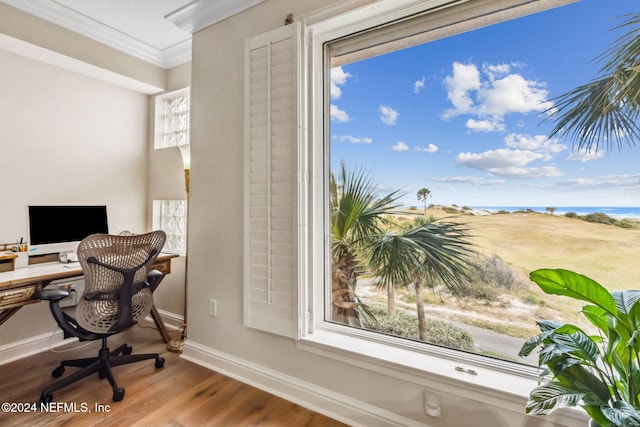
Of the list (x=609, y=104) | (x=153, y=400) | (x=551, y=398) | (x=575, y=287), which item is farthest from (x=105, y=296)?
(x=609, y=104)

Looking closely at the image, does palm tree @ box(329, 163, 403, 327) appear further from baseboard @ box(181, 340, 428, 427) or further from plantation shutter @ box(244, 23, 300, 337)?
baseboard @ box(181, 340, 428, 427)

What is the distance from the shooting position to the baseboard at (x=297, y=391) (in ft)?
5.29

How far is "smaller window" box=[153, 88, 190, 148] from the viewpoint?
3.25 meters

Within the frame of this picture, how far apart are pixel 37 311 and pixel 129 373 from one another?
44.8 inches

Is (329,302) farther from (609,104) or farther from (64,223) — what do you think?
(64,223)

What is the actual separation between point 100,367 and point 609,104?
328 cm

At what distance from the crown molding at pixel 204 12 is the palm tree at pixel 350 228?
1372 mm

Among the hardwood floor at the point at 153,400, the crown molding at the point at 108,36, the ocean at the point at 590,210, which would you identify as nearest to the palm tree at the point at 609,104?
the ocean at the point at 590,210

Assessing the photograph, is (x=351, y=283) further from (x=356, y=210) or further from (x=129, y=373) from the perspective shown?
(x=129, y=373)

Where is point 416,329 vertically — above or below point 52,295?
below

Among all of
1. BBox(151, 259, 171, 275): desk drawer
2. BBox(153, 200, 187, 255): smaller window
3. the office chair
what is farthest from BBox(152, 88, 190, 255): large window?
the office chair

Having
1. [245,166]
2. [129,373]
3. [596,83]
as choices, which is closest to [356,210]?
[245,166]

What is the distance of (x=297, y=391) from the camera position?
185 cm

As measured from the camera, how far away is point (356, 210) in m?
1.90
